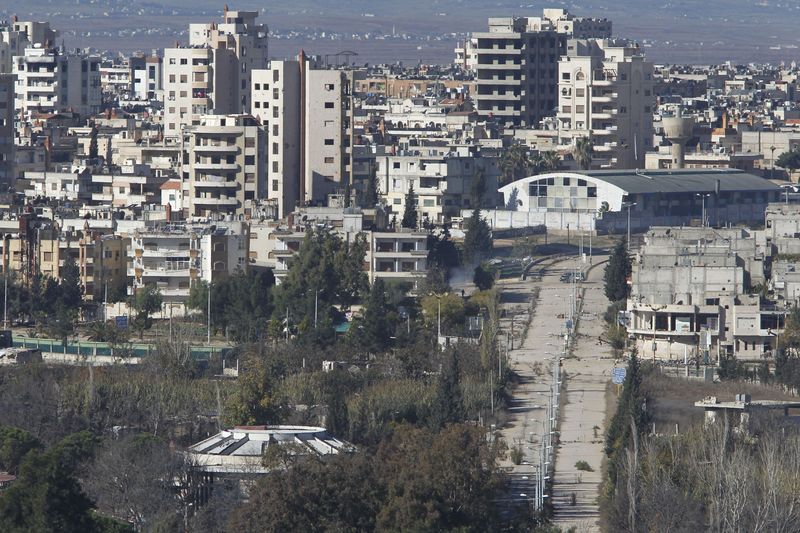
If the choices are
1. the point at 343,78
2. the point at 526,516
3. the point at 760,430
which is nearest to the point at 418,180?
the point at 343,78

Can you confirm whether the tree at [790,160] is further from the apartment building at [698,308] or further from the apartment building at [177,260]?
the apartment building at [698,308]

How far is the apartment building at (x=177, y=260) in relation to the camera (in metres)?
63.6

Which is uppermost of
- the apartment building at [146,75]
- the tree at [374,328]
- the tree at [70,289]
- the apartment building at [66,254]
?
the apartment building at [146,75]

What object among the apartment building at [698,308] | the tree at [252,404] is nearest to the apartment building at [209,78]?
the apartment building at [698,308]

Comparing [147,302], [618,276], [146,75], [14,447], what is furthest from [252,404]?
[146,75]

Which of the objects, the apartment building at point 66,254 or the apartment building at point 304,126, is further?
the apartment building at point 304,126

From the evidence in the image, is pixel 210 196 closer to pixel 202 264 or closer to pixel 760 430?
pixel 202 264

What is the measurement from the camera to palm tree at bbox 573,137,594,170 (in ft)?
303

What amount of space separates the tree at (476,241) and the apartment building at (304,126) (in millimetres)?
9028

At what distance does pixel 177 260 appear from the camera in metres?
63.9

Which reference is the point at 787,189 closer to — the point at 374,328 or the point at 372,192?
the point at 372,192

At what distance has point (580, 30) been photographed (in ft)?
454

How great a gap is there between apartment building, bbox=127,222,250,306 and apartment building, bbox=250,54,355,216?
48.7ft

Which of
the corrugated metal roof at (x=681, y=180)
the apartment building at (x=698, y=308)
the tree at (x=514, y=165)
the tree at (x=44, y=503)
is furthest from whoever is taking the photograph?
the tree at (x=514, y=165)
